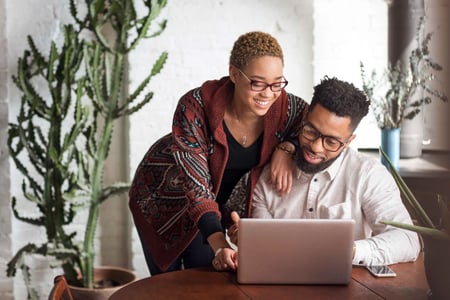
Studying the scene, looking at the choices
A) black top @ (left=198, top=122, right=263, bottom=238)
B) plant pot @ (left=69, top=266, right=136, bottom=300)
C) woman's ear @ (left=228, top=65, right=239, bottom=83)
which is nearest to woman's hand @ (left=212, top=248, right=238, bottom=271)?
black top @ (left=198, top=122, right=263, bottom=238)

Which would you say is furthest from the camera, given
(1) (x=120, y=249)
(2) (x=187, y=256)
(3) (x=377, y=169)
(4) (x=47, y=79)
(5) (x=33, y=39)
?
(1) (x=120, y=249)

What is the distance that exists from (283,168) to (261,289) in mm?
511

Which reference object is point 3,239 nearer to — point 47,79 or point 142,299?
point 47,79

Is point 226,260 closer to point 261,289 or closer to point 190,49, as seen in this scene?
point 261,289

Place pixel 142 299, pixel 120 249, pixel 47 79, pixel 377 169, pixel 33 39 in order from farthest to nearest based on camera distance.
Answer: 1. pixel 120 249
2. pixel 33 39
3. pixel 47 79
4. pixel 377 169
5. pixel 142 299

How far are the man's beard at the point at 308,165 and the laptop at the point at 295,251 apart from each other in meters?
0.42

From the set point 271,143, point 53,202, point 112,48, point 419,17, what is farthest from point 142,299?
point 419,17

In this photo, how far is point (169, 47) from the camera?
3309mm

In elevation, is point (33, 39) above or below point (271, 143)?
above

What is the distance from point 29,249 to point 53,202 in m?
0.25

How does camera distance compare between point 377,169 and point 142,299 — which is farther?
point 377,169

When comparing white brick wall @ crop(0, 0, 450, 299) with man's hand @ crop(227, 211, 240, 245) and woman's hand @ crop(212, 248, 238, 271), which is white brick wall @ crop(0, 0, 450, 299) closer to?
man's hand @ crop(227, 211, 240, 245)

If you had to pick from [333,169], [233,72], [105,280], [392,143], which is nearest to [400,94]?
[392,143]

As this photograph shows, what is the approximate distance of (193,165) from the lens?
203 cm
